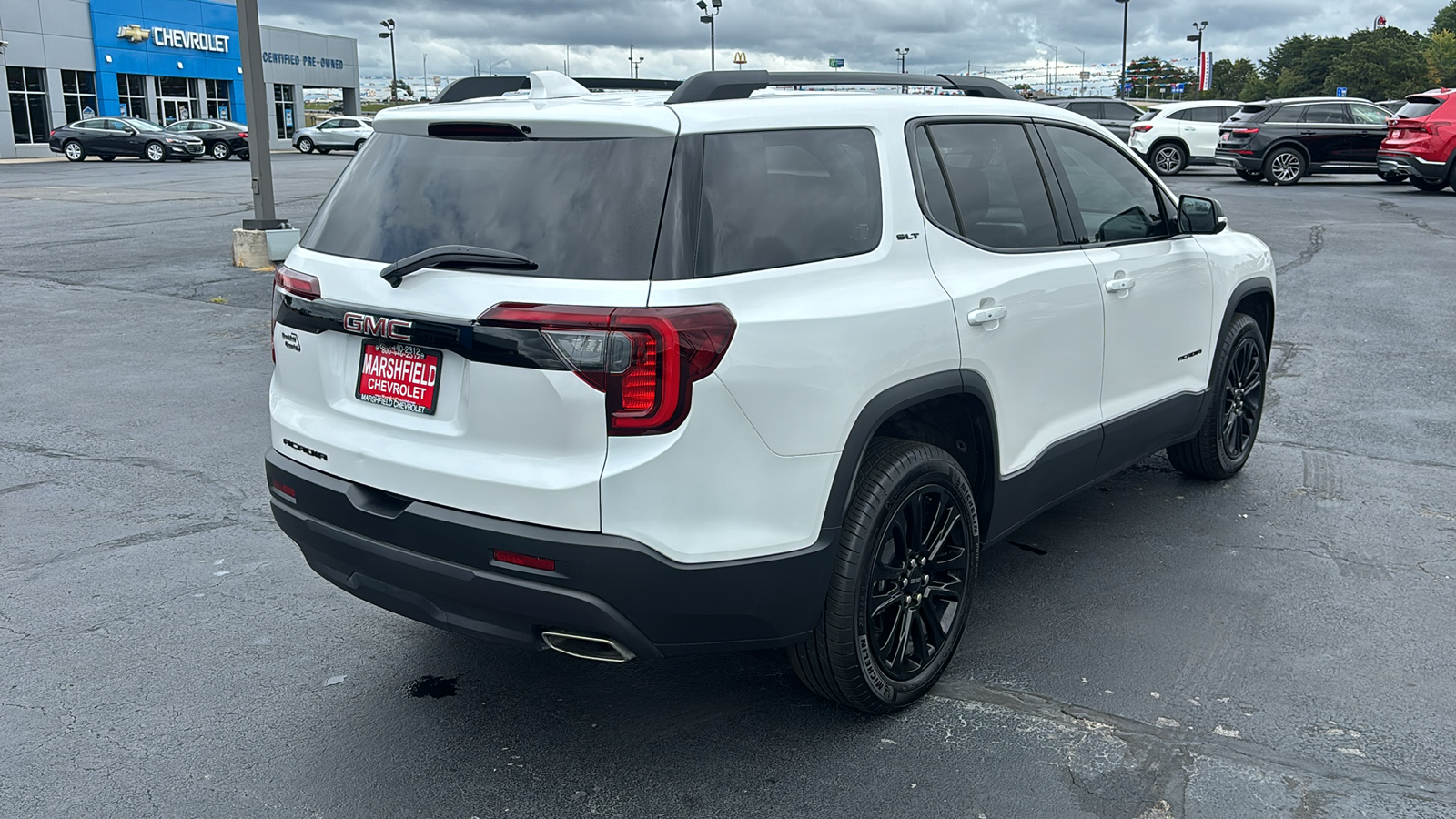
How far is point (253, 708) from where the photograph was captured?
3615 millimetres

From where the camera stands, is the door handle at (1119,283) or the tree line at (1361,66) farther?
the tree line at (1361,66)

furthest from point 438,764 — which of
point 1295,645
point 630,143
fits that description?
point 1295,645

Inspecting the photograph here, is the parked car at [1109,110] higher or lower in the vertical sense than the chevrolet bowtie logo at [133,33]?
lower

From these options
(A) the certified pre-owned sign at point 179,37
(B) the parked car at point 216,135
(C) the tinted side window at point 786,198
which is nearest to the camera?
(C) the tinted side window at point 786,198

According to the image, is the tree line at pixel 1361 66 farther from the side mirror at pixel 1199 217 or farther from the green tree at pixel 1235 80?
the side mirror at pixel 1199 217

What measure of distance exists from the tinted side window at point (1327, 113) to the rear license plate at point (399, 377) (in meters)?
26.0

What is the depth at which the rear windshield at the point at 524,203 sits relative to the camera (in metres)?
2.90

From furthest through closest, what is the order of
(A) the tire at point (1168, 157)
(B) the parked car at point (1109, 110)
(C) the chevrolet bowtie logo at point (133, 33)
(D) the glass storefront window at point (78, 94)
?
(C) the chevrolet bowtie logo at point (133, 33), (D) the glass storefront window at point (78, 94), (B) the parked car at point (1109, 110), (A) the tire at point (1168, 157)

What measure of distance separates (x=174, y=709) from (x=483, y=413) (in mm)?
1559

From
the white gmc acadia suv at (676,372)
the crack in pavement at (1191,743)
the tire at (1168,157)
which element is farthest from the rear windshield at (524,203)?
the tire at (1168,157)

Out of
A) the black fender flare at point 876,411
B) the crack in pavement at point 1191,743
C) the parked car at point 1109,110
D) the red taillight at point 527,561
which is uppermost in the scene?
the parked car at point 1109,110

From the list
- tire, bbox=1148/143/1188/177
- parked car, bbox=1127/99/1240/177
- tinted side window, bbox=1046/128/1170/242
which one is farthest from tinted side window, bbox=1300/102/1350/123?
Result: tinted side window, bbox=1046/128/1170/242

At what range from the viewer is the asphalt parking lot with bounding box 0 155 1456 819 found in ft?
10.4

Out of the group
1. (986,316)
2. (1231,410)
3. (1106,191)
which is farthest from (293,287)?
(1231,410)
